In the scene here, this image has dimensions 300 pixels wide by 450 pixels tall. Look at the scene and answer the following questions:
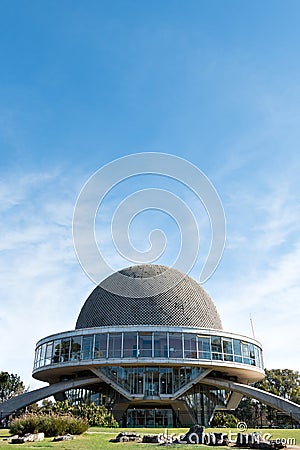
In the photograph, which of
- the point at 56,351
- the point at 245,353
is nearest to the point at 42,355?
the point at 56,351

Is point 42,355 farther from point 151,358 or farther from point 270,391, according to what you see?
point 270,391

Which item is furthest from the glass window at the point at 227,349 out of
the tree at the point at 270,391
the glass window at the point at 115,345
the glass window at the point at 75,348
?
the tree at the point at 270,391

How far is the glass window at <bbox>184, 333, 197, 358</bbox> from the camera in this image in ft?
106

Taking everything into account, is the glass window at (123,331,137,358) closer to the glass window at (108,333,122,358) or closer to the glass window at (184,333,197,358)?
the glass window at (108,333,122,358)

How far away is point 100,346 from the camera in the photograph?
1281 inches

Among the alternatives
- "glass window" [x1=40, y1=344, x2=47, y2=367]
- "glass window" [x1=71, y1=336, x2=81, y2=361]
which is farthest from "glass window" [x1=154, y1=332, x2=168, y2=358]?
"glass window" [x1=40, y1=344, x2=47, y2=367]

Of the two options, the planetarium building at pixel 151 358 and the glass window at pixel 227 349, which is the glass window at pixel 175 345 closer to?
the planetarium building at pixel 151 358

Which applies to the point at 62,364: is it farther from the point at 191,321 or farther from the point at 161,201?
the point at 161,201

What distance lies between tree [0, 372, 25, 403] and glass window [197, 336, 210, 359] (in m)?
24.7

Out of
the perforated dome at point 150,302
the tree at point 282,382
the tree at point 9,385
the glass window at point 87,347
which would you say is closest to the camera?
the glass window at point 87,347

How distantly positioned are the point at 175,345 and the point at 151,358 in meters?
2.06

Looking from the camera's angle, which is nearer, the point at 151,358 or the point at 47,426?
the point at 47,426

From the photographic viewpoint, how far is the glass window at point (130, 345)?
3161 cm

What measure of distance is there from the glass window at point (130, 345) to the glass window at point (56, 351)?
19.1 feet
